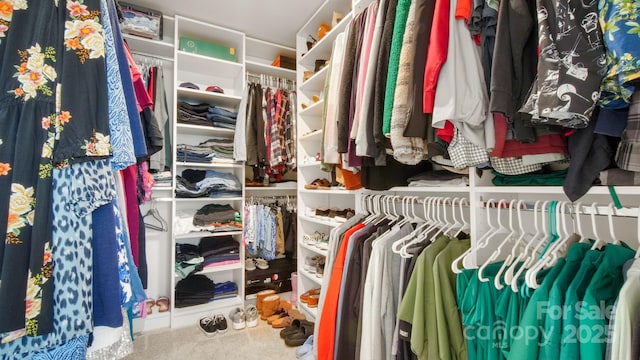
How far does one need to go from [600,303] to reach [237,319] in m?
2.09

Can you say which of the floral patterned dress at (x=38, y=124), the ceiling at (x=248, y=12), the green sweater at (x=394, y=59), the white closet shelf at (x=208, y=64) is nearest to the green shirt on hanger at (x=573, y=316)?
the green sweater at (x=394, y=59)

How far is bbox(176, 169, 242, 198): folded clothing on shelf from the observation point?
2.23 metres

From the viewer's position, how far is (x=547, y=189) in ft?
2.88

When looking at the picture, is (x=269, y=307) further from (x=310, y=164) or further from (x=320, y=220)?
(x=310, y=164)

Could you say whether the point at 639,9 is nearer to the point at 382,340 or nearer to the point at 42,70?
the point at 382,340

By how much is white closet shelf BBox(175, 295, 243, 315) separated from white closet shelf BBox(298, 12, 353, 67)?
2.10 m

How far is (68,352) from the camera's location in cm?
66

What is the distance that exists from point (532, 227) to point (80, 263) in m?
1.52

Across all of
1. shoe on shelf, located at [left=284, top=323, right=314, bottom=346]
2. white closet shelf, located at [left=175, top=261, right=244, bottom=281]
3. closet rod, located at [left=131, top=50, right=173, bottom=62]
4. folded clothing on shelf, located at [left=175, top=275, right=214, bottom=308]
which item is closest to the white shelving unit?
shoe on shelf, located at [left=284, top=323, right=314, bottom=346]

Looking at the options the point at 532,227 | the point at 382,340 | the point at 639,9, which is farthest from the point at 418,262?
→ the point at 639,9

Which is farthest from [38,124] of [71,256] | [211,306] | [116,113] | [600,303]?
[211,306]

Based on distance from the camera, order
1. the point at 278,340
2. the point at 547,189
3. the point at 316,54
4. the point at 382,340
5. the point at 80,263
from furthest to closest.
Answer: the point at 316,54, the point at 278,340, the point at 382,340, the point at 547,189, the point at 80,263

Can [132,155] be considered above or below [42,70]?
below

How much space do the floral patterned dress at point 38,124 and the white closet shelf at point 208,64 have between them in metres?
1.64
